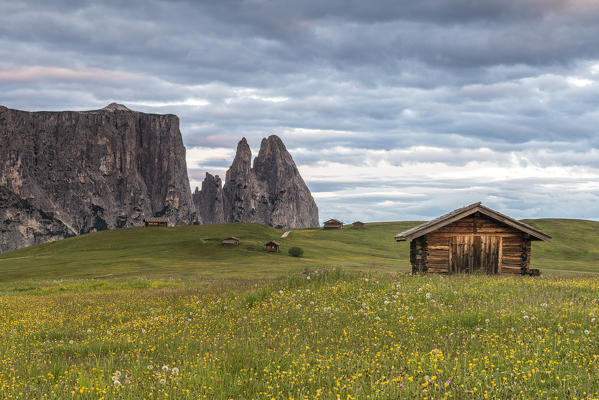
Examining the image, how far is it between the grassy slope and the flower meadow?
4404 centimetres

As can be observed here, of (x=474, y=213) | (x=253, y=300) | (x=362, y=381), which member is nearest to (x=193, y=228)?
(x=474, y=213)

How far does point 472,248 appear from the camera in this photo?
94.0 ft

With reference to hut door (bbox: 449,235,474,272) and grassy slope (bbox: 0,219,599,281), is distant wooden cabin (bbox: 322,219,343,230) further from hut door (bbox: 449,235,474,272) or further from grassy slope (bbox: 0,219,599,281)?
hut door (bbox: 449,235,474,272)

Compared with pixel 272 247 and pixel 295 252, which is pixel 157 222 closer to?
pixel 272 247

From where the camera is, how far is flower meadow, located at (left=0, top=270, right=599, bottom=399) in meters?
6.60

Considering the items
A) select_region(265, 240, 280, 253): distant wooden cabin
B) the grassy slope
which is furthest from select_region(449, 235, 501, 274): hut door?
select_region(265, 240, 280, 253): distant wooden cabin

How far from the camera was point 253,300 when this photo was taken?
1488cm

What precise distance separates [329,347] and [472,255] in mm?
22494

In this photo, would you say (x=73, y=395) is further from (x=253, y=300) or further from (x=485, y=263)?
(x=485, y=263)

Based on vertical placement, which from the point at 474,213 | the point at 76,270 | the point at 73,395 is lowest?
the point at 76,270

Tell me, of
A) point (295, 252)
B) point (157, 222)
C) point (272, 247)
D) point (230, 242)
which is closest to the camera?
point (295, 252)

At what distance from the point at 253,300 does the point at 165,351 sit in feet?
18.5

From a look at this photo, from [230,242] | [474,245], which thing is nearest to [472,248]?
[474,245]

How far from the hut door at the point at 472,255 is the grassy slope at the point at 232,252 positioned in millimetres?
29529
